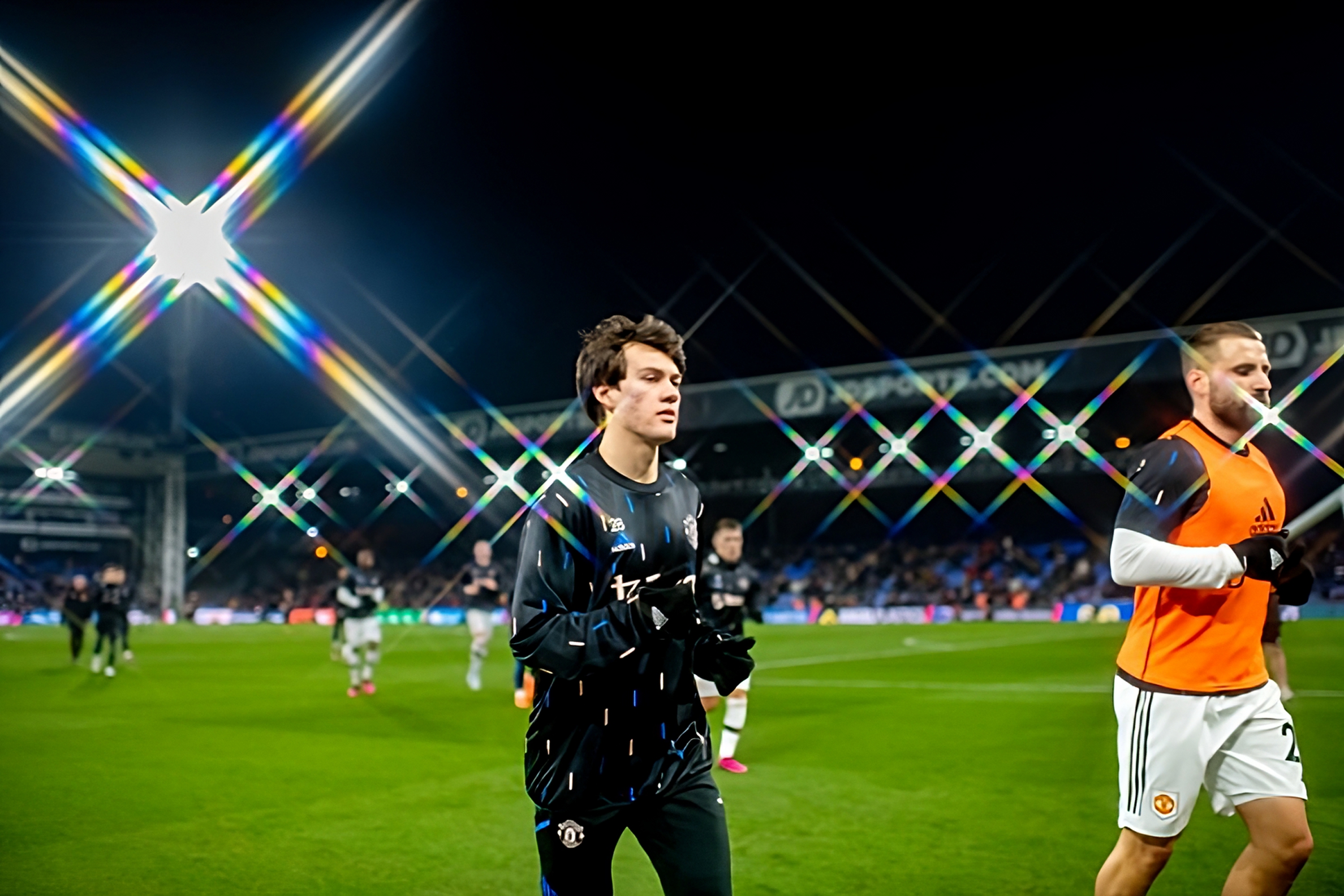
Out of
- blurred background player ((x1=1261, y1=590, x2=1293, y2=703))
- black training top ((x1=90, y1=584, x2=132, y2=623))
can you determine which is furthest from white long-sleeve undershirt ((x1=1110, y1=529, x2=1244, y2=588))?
black training top ((x1=90, y1=584, x2=132, y2=623))

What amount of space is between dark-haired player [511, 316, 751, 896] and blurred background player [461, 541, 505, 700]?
39.6 feet

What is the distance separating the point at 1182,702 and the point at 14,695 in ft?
57.5

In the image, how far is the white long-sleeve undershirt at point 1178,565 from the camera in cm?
365

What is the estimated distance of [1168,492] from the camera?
3803mm

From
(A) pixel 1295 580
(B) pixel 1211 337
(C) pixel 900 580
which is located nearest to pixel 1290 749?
(A) pixel 1295 580

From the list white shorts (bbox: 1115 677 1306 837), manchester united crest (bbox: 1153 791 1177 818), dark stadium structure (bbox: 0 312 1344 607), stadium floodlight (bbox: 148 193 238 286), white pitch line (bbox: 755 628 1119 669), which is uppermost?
stadium floodlight (bbox: 148 193 238 286)

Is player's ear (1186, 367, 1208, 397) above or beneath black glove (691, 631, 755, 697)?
above

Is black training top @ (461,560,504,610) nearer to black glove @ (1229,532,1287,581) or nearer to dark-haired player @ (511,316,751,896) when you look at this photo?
dark-haired player @ (511,316,751,896)

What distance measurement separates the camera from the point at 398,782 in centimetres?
915

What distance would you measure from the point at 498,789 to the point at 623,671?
247 inches

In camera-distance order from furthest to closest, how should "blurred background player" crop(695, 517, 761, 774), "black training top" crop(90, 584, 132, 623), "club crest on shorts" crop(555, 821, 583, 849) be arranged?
1. "black training top" crop(90, 584, 132, 623)
2. "blurred background player" crop(695, 517, 761, 774)
3. "club crest on shorts" crop(555, 821, 583, 849)

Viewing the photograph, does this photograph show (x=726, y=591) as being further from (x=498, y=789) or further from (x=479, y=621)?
(x=479, y=621)

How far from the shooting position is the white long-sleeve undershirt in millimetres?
3648

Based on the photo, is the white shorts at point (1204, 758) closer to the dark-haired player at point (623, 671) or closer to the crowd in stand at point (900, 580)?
the dark-haired player at point (623, 671)
